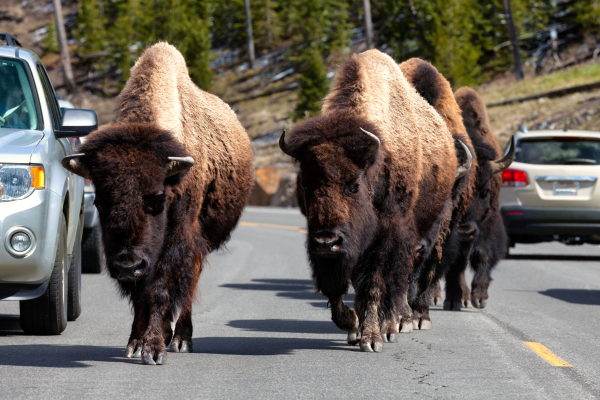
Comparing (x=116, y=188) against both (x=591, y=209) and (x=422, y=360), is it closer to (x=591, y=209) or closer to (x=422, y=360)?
(x=422, y=360)

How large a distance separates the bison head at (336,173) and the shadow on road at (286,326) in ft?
4.77

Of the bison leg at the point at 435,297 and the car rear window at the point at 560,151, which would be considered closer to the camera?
the bison leg at the point at 435,297

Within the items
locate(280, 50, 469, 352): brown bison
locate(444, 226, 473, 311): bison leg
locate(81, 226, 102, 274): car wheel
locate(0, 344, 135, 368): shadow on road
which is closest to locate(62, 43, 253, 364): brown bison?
locate(0, 344, 135, 368): shadow on road

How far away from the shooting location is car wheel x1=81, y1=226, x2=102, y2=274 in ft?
39.7

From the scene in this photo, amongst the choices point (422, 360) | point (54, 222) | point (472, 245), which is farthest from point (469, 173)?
point (54, 222)

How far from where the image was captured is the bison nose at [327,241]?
6.07 meters

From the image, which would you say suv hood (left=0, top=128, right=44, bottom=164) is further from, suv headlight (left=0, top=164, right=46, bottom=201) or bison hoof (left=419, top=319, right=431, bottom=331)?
bison hoof (left=419, top=319, right=431, bottom=331)

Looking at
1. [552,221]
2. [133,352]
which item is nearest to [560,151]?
[552,221]

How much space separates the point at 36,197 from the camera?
638cm

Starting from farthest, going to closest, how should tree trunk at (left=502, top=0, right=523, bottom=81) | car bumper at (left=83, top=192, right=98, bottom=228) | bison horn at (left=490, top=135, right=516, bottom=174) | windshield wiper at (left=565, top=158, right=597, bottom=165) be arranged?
tree trunk at (left=502, top=0, right=523, bottom=81) < windshield wiper at (left=565, top=158, right=597, bottom=165) < car bumper at (left=83, top=192, right=98, bottom=228) < bison horn at (left=490, top=135, right=516, bottom=174)

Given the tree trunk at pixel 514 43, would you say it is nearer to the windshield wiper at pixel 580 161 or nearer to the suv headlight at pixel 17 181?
the windshield wiper at pixel 580 161

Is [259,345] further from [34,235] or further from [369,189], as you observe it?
[34,235]

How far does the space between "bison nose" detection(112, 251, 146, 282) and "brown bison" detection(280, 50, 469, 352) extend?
47.6 inches

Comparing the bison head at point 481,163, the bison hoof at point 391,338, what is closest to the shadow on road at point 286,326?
the bison hoof at point 391,338
